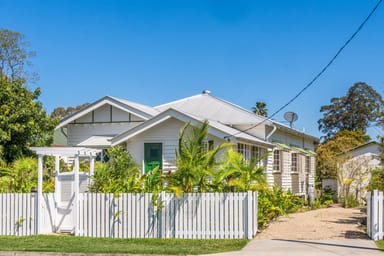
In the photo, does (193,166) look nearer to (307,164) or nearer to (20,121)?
(20,121)

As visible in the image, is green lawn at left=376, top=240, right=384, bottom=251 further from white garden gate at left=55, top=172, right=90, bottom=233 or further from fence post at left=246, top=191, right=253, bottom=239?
white garden gate at left=55, top=172, right=90, bottom=233

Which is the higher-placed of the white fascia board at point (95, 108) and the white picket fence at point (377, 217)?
the white fascia board at point (95, 108)

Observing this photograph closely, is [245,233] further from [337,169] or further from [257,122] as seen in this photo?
[337,169]

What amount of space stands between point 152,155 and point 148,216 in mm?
7828

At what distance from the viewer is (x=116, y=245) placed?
1298cm

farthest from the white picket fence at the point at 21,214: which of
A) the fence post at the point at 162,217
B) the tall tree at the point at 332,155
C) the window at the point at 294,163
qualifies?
the window at the point at 294,163

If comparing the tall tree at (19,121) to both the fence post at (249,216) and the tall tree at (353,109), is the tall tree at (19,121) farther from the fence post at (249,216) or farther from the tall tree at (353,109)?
the tall tree at (353,109)

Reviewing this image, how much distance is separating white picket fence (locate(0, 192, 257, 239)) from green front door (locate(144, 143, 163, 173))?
7.26m

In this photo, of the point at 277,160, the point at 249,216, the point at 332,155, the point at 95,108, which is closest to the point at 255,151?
the point at 277,160

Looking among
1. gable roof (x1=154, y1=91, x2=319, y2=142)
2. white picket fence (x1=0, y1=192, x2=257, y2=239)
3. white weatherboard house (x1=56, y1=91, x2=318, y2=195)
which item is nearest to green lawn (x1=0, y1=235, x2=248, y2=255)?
white picket fence (x1=0, y1=192, x2=257, y2=239)

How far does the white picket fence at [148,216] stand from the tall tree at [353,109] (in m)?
52.0

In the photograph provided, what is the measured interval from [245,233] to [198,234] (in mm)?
1225

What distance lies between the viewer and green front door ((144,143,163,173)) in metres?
22.1

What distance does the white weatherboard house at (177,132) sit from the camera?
2158cm
